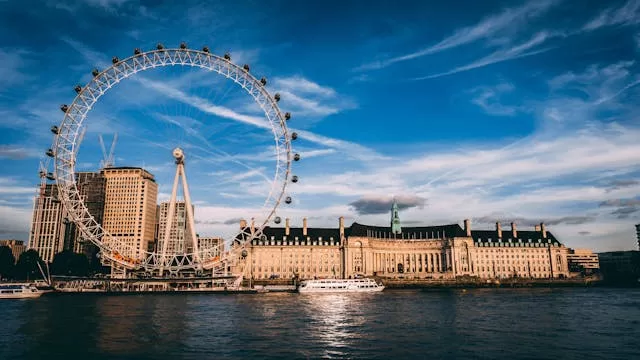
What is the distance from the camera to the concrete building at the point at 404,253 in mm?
162375

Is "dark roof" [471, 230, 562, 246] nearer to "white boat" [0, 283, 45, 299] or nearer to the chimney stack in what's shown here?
the chimney stack

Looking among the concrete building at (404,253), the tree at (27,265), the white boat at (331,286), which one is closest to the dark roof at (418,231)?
the concrete building at (404,253)

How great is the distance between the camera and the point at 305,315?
6106cm

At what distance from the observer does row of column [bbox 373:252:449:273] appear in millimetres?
181500

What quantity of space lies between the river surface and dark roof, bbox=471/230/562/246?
395ft

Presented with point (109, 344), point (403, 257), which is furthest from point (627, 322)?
point (403, 257)

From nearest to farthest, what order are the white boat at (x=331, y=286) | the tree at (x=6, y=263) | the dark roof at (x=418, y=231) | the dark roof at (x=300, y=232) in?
the white boat at (x=331, y=286)
the tree at (x=6, y=263)
the dark roof at (x=300, y=232)
the dark roof at (x=418, y=231)

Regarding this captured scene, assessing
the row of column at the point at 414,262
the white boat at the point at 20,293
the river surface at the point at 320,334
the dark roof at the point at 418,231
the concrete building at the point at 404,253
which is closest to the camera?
the river surface at the point at 320,334

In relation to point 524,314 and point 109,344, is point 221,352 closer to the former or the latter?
point 109,344

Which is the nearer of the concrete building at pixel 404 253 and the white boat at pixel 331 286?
the white boat at pixel 331 286

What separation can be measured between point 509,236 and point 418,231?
116 feet

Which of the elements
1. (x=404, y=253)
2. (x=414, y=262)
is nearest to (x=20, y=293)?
(x=404, y=253)

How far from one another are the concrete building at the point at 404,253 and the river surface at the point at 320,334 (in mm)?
95939

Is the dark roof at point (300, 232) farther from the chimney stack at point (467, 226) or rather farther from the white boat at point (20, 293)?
the white boat at point (20, 293)
